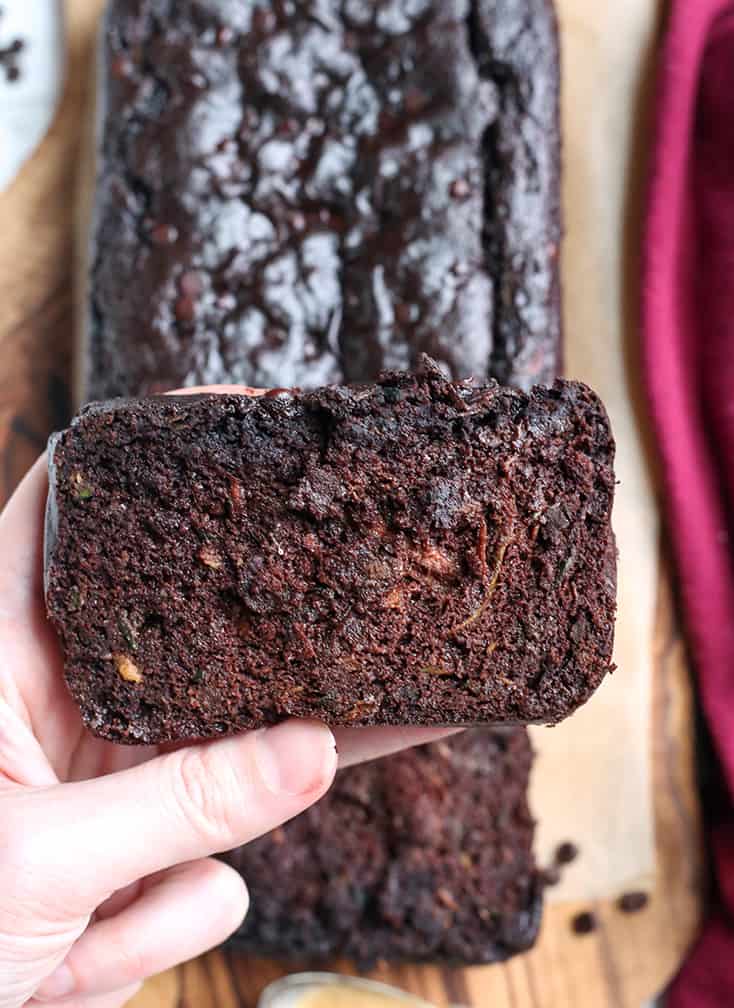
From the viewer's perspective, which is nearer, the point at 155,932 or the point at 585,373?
the point at 155,932

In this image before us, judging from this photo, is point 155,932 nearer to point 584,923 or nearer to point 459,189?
point 584,923

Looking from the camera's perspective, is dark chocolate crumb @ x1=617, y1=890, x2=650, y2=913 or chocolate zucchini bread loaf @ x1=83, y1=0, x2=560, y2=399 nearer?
chocolate zucchini bread loaf @ x1=83, y1=0, x2=560, y2=399

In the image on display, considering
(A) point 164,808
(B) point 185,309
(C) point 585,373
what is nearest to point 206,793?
(A) point 164,808

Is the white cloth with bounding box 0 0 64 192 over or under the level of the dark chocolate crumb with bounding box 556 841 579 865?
over

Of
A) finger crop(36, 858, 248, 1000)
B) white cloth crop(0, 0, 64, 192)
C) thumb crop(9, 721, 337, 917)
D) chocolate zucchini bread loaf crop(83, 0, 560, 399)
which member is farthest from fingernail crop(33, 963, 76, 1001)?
white cloth crop(0, 0, 64, 192)

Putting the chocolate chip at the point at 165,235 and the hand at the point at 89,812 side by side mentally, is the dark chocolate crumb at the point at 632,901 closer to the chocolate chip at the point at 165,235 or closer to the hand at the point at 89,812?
the hand at the point at 89,812

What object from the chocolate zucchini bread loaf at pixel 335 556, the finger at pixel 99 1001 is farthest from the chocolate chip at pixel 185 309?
the finger at pixel 99 1001

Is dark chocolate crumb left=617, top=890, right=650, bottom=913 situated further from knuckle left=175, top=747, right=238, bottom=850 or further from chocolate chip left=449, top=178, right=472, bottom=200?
chocolate chip left=449, top=178, right=472, bottom=200

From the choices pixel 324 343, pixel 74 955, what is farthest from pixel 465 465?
pixel 74 955
